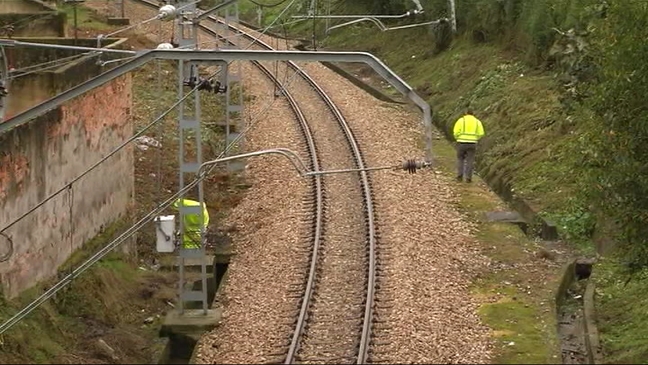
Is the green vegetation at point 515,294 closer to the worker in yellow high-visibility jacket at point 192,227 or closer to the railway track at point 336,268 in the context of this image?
the railway track at point 336,268

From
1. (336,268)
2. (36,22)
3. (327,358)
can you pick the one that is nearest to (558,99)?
(336,268)

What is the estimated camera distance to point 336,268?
18828 mm

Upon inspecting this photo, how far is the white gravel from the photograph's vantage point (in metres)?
15.4

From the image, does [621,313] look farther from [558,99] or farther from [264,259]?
[264,259]

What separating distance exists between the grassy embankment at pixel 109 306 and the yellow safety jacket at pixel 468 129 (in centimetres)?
480

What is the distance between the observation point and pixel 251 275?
1906 centimetres

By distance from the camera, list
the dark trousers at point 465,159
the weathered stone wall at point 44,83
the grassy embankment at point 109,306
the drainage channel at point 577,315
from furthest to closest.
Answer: the dark trousers at point 465,159
the weathered stone wall at point 44,83
the drainage channel at point 577,315
the grassy embankment at point 109,306

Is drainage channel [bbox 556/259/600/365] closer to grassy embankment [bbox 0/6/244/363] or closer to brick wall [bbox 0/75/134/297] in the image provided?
grassy embankment [bbox 0/6/244/363]

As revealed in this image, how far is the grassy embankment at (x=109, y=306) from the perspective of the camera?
53.2 feet

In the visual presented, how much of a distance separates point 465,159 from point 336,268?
7737 millimetres

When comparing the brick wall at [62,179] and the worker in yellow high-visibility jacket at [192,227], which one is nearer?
the brick wall at [62,179]

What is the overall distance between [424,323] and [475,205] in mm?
7968

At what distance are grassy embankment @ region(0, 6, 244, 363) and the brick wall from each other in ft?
1.06

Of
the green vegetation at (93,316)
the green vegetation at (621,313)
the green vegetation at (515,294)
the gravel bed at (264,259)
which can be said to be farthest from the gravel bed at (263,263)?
the green vegetation at (621,313)
